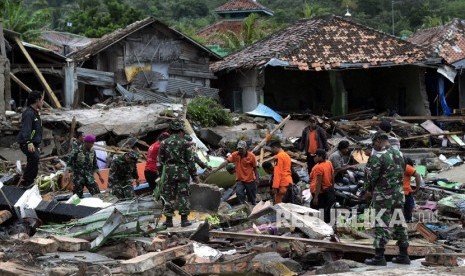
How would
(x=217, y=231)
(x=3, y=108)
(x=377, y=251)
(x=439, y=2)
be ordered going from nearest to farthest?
1. (x=377, y=251)
2. (x=217, y=231)
3. (x=3, y=108)
4. (x=439, y=2)

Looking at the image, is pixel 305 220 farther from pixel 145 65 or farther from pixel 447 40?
pixel 447 40

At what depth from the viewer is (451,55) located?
29641 mm

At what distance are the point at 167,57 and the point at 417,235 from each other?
1870cm

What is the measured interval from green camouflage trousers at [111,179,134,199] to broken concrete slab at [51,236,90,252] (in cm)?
344

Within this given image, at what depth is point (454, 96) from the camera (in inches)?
1161

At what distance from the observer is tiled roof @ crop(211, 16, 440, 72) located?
26.4 meters

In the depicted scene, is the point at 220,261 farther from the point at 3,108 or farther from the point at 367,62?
the point at 367,62

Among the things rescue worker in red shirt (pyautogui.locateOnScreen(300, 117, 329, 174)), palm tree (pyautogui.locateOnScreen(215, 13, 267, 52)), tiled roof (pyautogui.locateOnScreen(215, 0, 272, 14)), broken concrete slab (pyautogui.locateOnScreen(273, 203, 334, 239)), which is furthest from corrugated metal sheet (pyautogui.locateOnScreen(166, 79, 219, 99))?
tiled roof (pyautogui.locateOnScreen(215, 0, 272, 14))

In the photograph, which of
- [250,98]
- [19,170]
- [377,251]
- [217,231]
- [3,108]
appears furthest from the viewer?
[250,98]

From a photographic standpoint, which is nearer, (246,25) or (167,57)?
(167,57)

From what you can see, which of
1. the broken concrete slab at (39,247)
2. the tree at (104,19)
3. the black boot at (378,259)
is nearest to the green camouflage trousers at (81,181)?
the broken concrete slab at (39,247)

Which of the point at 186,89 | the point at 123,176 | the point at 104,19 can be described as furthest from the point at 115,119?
the point at 104,19

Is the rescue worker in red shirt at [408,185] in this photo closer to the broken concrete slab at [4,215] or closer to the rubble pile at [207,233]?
the rubble pile at [207,233]

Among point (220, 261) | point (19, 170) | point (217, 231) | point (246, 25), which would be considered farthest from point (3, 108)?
point (246, 25)
